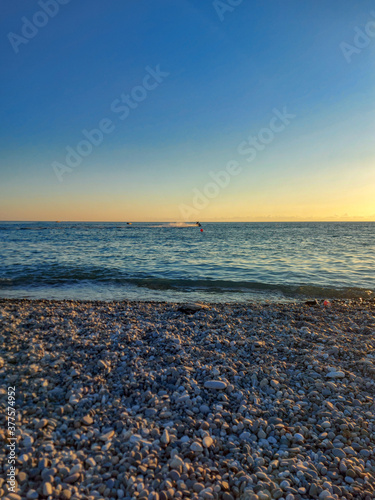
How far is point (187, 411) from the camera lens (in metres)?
4.54

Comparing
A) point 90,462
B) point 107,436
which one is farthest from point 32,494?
point 107,436

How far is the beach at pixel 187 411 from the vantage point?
133 inches

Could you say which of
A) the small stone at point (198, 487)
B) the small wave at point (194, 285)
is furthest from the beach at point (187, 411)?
the small wave at point (194, 285)

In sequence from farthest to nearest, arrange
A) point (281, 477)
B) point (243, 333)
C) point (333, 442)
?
point (243, 333) → point (333, 442) → point (281, 477)

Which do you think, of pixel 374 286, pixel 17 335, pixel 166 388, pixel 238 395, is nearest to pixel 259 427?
pixel 238 395

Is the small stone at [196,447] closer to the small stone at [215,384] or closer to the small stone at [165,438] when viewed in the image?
the small stone at [165,438]

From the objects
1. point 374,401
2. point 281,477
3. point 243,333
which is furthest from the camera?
point 243,333

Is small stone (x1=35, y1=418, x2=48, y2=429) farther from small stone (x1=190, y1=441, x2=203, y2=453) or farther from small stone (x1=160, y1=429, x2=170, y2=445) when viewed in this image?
small stone (x1=190, y1=441, x2=203, y2=453)

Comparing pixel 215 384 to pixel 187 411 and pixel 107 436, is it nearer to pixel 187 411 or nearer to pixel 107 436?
pixel 187 411

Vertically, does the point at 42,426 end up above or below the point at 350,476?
above

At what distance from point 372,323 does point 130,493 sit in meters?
8.96

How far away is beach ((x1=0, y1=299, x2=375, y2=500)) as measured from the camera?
3.37 metres

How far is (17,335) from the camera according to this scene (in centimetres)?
720

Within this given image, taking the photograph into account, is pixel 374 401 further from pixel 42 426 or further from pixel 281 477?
pixel 42 426
